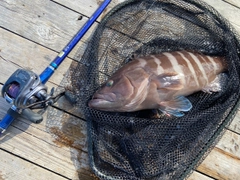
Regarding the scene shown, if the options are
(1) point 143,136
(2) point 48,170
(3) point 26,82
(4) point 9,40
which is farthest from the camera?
(4) point 9,40

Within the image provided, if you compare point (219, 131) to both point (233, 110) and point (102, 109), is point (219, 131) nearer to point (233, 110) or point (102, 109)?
point (233, 110)

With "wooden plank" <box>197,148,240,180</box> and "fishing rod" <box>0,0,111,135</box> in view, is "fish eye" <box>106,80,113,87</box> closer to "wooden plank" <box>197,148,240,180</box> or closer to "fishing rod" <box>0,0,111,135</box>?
"fishing rod" <box>0,0,111,135</box>

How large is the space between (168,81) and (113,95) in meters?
0.41

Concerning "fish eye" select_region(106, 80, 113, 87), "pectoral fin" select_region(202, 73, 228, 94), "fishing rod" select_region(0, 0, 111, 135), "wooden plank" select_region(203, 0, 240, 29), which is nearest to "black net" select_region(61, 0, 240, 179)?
"pectoral fin" select_region(202, 73, 228, 94)

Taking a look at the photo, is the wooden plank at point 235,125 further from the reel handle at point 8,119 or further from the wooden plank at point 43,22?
the reel handle at point 8,119

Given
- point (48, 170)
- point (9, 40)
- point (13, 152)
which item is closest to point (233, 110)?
point (48, 170)

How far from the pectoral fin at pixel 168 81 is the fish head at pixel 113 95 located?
199mm

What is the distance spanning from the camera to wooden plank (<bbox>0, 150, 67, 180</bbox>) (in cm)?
257

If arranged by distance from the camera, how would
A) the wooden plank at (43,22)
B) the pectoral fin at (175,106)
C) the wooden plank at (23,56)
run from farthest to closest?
1. the wooden plank at (43,22)
2. the wooden plank at (23,56)
3. the pectoral fin at (175,106)

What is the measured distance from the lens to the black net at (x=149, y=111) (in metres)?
2.47

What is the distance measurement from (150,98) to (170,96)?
162 millimetres

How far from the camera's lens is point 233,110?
264cm

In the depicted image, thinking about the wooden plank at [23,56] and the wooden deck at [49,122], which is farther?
the wooden plank at [23,56]

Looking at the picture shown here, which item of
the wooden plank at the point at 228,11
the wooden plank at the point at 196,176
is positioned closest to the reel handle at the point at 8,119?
the wooden plank at the point at 196,176
